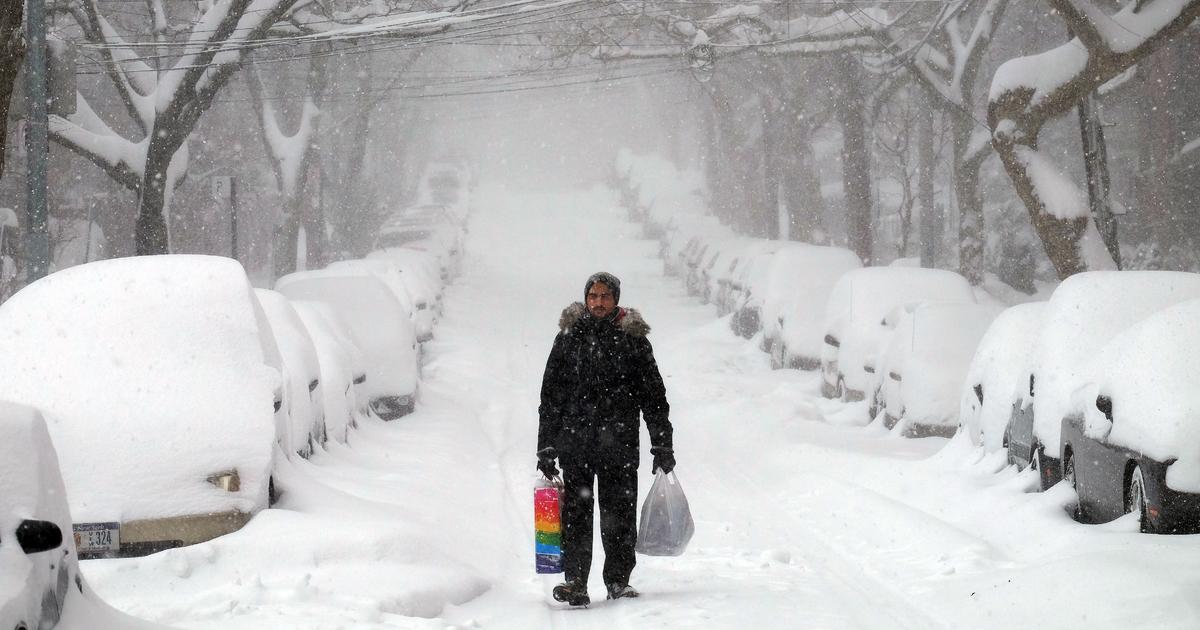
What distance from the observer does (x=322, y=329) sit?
47.0 ft

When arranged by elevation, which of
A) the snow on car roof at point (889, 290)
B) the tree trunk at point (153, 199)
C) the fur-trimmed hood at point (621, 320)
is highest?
the tree trunk at point (153, 199)

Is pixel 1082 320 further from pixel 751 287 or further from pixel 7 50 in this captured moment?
pixel 751 287

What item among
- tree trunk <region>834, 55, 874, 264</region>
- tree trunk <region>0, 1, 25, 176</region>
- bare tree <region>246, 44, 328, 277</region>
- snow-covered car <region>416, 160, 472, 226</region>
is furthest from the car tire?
snow-covered car <region>416, 160, 472, 226</region>

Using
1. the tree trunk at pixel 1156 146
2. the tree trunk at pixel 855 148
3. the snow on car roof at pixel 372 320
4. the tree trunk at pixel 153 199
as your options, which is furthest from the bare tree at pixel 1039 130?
the tree trunk at pixel 1156 146

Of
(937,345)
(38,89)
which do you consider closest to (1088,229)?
(937,345)

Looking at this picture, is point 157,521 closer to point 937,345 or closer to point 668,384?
point 937,345

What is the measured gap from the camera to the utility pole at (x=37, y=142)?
14781 mm

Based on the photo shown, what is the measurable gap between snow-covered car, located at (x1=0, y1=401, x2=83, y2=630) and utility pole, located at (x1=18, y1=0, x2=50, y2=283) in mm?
10565

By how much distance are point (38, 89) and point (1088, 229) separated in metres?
11.1

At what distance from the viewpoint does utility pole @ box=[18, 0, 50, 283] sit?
14.8 metres

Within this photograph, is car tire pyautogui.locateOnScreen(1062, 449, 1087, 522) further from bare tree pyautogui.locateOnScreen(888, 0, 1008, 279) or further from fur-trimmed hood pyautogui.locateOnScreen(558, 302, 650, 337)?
bare tree pyautogui.locateOnScreen(888, 0, 1008, 279)

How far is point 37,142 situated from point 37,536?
11775 millimetres

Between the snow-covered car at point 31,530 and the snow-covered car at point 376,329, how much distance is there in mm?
11427

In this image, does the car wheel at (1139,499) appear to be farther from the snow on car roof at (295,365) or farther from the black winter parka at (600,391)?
the snow on car roof at (295,365)
